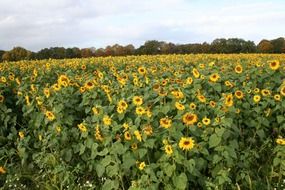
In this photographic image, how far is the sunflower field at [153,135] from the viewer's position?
4770mm

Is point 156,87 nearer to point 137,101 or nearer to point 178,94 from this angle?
point 178,94

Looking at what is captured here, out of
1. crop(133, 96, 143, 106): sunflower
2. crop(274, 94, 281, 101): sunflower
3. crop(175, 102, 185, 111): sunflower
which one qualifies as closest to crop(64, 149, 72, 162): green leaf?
crop(133, 96, 143, 106): sunflower

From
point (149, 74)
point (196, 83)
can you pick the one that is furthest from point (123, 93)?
point (149, 74)

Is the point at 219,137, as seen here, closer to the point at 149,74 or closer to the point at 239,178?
the point at 239,178

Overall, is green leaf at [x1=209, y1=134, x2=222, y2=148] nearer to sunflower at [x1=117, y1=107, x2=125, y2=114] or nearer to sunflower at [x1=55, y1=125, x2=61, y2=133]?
sunflower at [x1=117, y1=107, x2=125, y2=114]

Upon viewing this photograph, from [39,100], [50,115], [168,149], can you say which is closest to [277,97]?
[168,149]

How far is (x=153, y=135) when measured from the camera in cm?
485

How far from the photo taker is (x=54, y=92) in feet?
20.9

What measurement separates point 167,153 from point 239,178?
99 cm

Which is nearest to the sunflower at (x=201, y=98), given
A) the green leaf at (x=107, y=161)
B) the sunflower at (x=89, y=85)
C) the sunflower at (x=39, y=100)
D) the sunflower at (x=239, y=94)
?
the sunflower at (x=239, y=94)

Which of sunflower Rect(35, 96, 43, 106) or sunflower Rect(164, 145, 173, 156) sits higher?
sunflower Rect(35, 96, 43, 106)

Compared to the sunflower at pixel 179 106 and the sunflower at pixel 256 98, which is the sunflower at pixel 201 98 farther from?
the sunflower at pixel 256 98

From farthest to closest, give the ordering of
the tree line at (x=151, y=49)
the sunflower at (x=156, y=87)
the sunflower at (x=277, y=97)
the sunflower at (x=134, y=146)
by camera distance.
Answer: the tree line at (x=151, y=49) < the sunflower at (x=277, y=97) < the sunflower at (x=156, y=87) < the sunflower at (x=134, y=146)

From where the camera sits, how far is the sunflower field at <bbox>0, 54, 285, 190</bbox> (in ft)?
15.6
